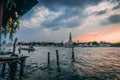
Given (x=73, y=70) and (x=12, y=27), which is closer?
(x=12, y=27)

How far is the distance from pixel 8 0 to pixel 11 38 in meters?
4.96

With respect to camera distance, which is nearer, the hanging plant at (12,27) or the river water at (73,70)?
the hanging plant at (12,27)

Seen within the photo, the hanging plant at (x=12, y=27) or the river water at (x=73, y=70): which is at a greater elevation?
the hanging plant at (x=12, y=27)

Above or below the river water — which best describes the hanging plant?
above

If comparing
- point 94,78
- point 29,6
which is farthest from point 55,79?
point 29,6

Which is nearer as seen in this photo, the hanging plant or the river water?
the hanging plant

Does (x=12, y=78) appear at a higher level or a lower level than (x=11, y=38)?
lower

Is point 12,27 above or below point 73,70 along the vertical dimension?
above

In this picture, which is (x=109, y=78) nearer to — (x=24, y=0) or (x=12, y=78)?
(x=12, y=78)

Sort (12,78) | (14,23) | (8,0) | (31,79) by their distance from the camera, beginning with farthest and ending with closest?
(31,79)
(12,78)
(14,23)
(8,0)

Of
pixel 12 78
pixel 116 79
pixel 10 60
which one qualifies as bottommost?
pixel 116 79

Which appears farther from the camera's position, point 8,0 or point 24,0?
point 24,0

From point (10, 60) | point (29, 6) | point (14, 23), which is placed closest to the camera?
point (29, 6)

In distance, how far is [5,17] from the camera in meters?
11.4
